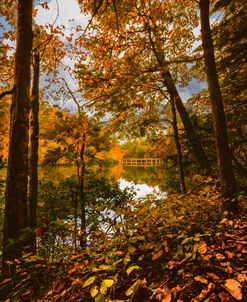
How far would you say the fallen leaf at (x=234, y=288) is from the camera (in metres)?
1.73

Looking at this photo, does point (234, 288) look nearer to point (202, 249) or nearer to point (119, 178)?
point (202, 249)

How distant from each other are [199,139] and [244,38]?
3561mm

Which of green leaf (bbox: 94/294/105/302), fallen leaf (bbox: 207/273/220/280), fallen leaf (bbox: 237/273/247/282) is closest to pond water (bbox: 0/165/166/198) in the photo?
fallen leaf (bbox: 207/273/220/280)

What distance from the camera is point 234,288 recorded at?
1824 mm

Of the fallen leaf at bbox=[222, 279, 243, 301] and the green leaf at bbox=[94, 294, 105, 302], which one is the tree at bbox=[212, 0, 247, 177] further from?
the green leaf at bbox=[94, 294, 105, 302]

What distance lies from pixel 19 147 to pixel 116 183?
301 inches

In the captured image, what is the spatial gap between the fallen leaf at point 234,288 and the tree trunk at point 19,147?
259 cm

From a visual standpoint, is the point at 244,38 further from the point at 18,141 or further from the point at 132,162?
the point at 132,162

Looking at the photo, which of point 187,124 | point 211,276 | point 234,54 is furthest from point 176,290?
point 187,124

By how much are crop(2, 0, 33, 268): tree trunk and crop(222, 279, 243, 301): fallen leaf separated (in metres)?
2.59

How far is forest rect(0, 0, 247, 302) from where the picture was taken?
230cm

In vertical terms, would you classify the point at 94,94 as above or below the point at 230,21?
below

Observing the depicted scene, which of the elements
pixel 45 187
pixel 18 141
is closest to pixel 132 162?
pixel 45 187

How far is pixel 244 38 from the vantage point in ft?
20.2
